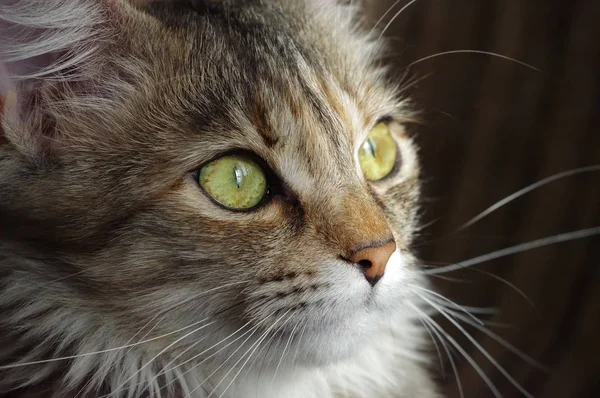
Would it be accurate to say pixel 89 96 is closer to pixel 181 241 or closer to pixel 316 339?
pixel 181 241

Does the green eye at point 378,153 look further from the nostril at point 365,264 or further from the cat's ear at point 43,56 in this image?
the cat's ear at point 43,56

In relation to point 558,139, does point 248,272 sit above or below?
below

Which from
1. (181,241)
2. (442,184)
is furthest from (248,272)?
(442,184)

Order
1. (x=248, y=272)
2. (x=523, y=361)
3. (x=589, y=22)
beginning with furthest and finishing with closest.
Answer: (x=523, y=361) < (x=589, y=22) < (x=248, y=272)

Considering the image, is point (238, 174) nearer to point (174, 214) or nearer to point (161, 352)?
point (174, 214)

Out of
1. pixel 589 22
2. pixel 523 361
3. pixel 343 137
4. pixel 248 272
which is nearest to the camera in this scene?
pixel 248 272
